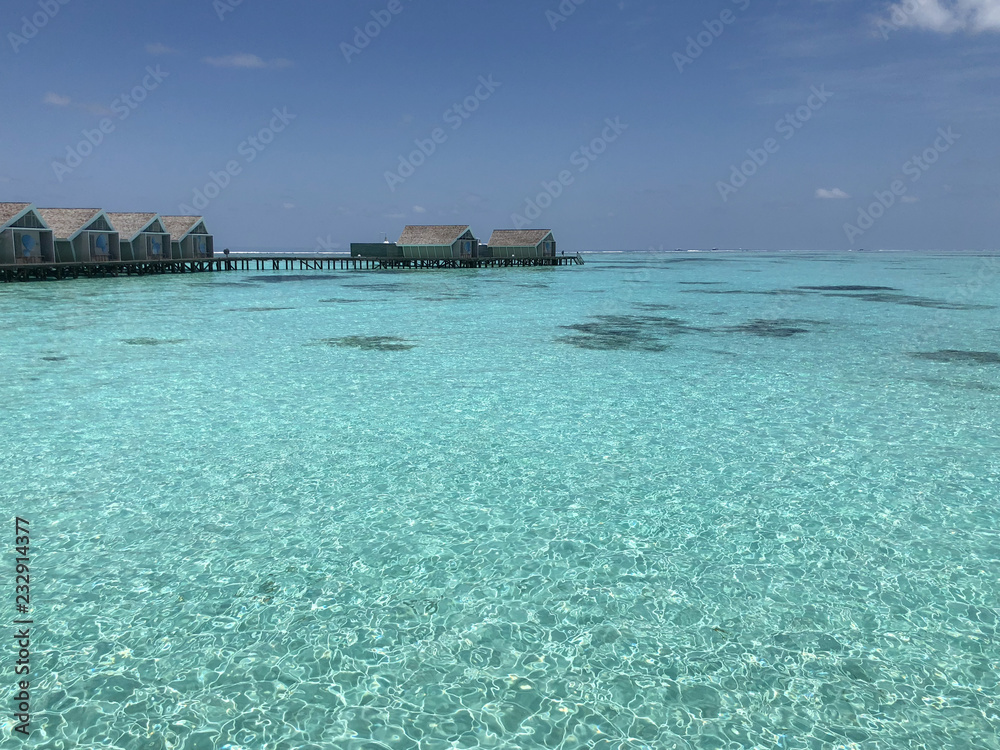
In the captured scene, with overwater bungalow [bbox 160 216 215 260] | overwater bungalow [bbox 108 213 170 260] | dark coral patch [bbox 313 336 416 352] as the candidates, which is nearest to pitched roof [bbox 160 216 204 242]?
overwater bungalow [bbox 160 216 215 260]

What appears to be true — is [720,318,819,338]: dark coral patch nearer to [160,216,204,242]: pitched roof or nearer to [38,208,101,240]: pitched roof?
[38,208,101,240]: pitched roof

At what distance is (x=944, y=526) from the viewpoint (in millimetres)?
6629

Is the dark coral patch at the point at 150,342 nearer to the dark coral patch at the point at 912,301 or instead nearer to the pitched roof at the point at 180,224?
the dark coral patch at the point at 912,301

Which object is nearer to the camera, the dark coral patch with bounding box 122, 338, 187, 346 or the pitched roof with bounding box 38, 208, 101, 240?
the dark coral patch with bounding box 122, 338, 187, 346

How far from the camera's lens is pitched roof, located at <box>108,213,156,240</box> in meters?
51.5

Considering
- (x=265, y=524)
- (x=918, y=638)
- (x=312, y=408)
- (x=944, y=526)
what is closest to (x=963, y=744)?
(x=918, y=638)

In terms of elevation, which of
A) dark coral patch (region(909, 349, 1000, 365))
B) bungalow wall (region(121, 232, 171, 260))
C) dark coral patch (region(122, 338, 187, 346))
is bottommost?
dark coral patch (region(122, 338, 187, 346))

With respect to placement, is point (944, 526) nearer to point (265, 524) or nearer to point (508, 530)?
point (508, 530)

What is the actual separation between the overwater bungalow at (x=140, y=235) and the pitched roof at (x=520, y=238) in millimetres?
31280

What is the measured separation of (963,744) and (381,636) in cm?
344

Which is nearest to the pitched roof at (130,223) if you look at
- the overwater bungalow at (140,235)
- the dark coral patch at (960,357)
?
the overwater bungalow at (140,235)

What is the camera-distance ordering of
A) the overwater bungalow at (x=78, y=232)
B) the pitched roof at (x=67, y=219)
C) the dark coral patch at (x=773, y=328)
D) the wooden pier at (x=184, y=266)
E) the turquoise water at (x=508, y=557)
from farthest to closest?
the overwater bungalow at (x=78, y=232), the pitched roof at (x=67, y=219), the wooden pier at (x=184, y=266), the dark coral patch at (x=773, y=328), the turquoise water at (x=508, y=557)

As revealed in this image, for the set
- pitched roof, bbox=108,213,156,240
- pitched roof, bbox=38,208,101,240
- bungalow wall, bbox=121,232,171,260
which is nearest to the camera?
pitched roof, bbox=38,208,101,240

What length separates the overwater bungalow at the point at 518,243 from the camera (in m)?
72.6
